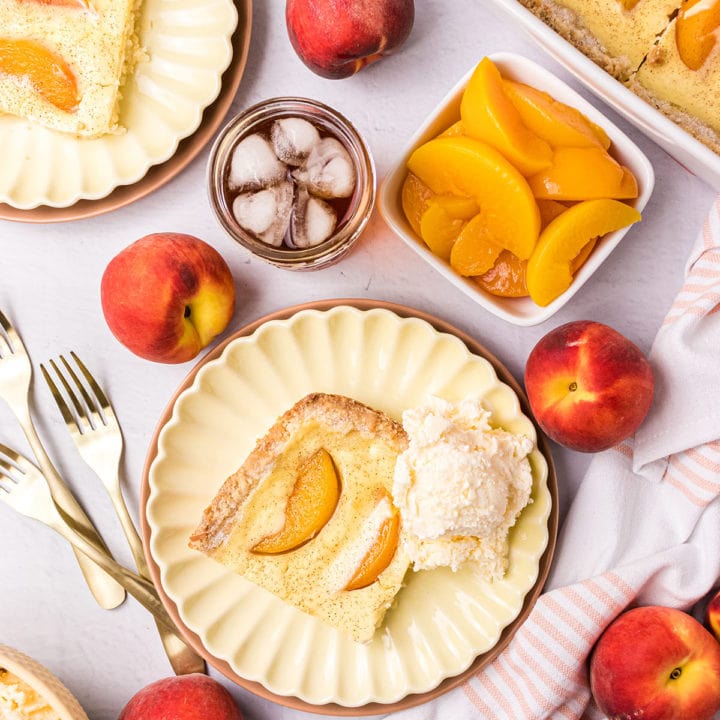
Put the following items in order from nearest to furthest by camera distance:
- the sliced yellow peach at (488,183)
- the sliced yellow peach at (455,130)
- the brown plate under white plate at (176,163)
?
1. the sliced yellow peach at (488,183)
2. the sliced yellow peach at (455,130)
3. the brown plate under white plate at (176,163)

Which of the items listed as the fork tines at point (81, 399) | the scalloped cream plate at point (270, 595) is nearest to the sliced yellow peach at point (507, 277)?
the scalloped cream plate at point (270, 595)

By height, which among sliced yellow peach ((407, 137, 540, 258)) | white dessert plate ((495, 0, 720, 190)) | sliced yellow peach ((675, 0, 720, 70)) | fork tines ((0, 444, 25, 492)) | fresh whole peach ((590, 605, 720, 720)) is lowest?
fork tines ((0, 444, 25, 492))

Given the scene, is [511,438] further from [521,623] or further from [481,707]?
[481,707]

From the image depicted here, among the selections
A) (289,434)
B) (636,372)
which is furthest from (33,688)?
(636,372)

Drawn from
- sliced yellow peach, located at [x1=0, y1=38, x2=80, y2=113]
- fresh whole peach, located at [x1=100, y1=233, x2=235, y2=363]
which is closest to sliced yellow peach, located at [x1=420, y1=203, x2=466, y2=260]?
fresh whole peach, located at [x1=100, y1=233, x2=235, y2=363]

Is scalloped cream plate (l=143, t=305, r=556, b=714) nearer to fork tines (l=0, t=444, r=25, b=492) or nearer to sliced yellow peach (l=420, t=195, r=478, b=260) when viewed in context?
sliced yellow peach (l=420, t=195, r=478, b=260)

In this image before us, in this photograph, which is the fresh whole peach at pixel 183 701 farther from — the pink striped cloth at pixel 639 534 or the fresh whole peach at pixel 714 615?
the fresh whole peach at pixel 714 615

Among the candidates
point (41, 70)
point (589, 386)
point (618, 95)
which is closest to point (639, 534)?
point (589, 386)
